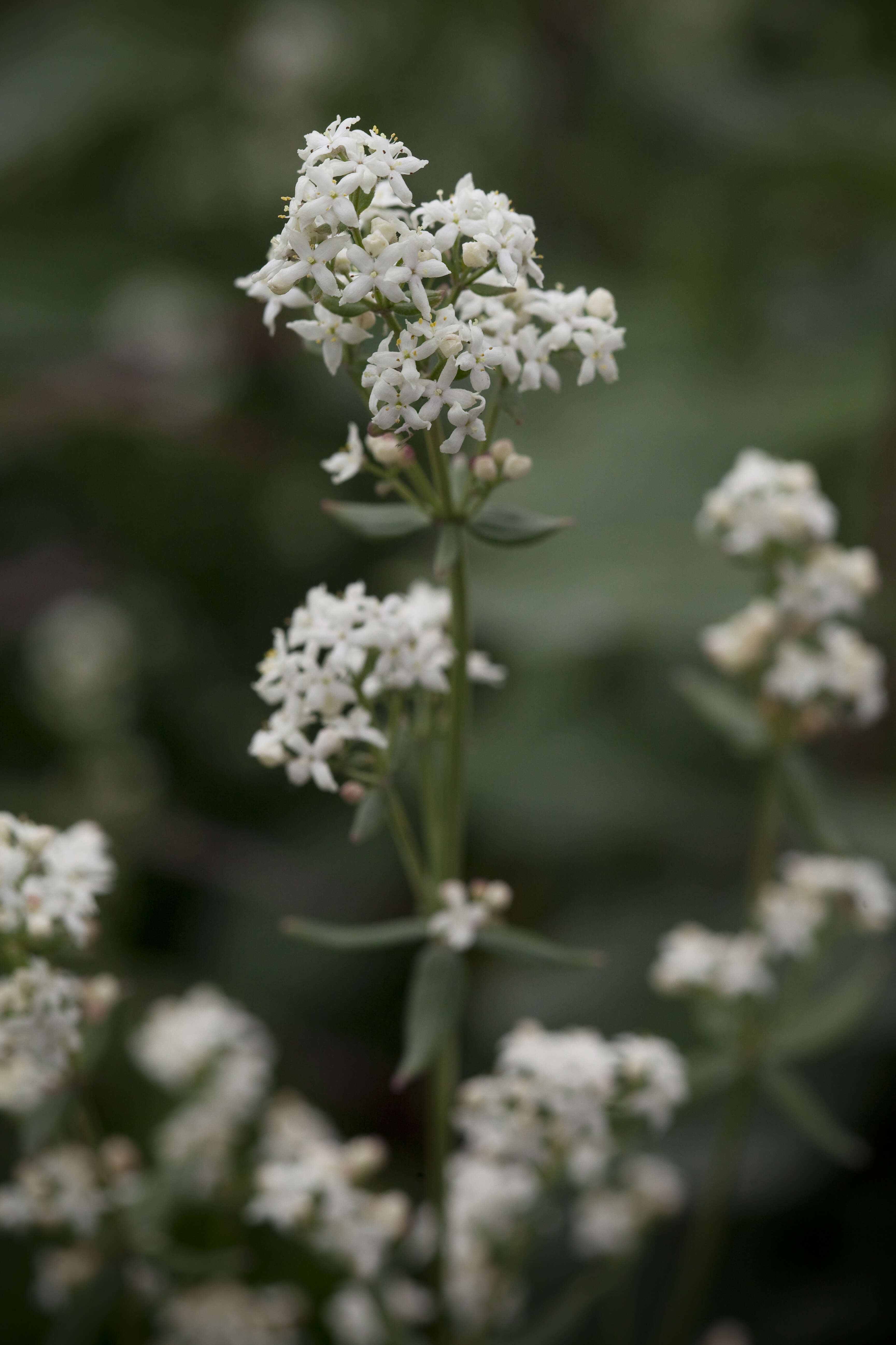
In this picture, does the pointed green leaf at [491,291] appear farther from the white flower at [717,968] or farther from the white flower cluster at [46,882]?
the white flower at [717,968]

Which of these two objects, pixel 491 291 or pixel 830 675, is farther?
pixel 830 675

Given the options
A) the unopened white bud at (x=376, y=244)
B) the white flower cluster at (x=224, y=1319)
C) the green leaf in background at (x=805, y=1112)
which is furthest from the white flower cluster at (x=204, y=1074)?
the unopened white bud at (x=376, y=244)

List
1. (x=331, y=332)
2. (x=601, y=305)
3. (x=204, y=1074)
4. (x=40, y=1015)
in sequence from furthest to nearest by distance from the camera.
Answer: (x=204, y=1074) < (x=40, y=1015) < (x=601, y=305) < (x=331, y=332)

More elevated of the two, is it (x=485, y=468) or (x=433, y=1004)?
(x=485, y=468)

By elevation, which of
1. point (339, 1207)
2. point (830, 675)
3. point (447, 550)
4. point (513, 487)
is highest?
point (513, 487)

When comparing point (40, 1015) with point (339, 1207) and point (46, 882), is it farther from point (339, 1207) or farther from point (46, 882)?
point (339, 1207)

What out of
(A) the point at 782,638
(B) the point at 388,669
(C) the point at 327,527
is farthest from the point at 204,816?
(B) the point at 388,669

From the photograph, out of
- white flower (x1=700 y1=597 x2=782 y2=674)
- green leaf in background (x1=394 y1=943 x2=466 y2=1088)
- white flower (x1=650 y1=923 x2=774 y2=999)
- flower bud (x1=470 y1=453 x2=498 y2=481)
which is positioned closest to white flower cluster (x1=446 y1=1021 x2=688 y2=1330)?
white flower (x1=650 y1=923 x2=774 y2=999)

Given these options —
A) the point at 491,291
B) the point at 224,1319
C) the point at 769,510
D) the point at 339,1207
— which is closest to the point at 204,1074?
the point at 224,1319
